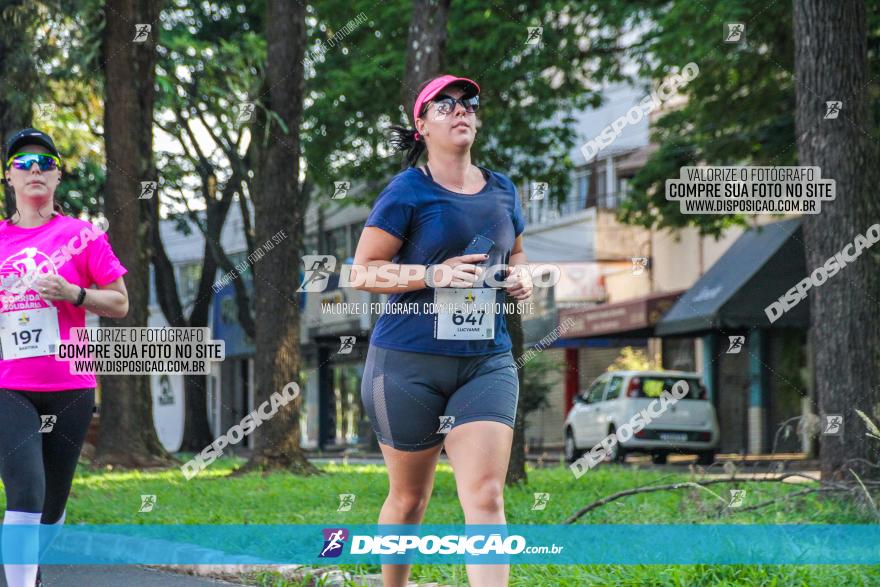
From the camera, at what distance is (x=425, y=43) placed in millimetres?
11805

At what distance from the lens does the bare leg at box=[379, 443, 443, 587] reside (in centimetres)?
479

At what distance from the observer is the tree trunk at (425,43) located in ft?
38.4

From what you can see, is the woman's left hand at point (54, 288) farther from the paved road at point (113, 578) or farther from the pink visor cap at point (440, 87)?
the paved road at point (113, 578)

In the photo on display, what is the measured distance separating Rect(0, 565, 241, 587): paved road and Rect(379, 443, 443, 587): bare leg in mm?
2512

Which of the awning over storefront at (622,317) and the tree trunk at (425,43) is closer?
the tree trunk at (425,43)

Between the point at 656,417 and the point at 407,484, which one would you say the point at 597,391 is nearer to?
the point at 656,417

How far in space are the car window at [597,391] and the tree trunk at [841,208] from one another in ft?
46.8

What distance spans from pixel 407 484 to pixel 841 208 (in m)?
5.73

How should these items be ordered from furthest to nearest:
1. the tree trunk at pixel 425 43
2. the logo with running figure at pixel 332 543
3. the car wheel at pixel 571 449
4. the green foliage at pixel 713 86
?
the car wheel at pixel 571 449
the green foliage at pixel 713 86
the tree trunk at pixel 425 43
the logo with running figure at pixel 332 543

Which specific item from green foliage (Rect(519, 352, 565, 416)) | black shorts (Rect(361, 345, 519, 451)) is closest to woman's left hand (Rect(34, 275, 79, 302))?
black shorts (Rect(361, 345, 519, 451))

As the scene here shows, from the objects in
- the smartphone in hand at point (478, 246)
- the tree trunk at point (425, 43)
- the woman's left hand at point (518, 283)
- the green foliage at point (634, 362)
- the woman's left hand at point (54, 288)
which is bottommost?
the woman's left hand at point (518, 283)

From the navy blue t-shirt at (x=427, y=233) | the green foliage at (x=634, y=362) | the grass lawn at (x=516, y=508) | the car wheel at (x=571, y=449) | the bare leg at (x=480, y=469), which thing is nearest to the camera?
the bare leg at (x=480, y=469)

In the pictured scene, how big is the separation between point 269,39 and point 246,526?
8.29 metres

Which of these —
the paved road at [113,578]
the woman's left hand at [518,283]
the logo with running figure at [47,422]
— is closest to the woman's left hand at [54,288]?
the logo with running figure at [47,422]
